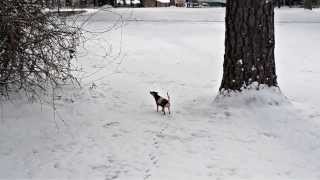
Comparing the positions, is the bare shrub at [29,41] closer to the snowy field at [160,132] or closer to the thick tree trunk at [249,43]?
the snowy field at [160,132]

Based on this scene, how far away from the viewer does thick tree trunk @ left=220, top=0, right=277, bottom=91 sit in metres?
7.82

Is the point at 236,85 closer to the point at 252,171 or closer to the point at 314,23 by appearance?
the point at 252,171

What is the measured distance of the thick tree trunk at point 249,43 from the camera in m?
7.82

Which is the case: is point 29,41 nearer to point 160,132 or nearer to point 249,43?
point 160,132

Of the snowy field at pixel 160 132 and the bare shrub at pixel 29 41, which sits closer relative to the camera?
the snowy field at pixel 160 132

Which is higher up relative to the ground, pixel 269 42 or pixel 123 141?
pixel 269 42

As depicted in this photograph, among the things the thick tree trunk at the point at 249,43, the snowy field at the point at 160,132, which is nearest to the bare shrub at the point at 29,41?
the snowy field at the point at 160,132

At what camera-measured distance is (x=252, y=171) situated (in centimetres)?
579

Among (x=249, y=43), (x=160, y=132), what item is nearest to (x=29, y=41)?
(x=160, y=132)

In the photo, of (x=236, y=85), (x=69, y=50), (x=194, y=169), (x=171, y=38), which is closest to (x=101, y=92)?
(x=69, y=50)

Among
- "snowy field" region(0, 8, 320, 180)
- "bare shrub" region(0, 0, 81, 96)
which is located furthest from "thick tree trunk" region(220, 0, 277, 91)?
"bare shrub" region(0, 0, 81, 96)

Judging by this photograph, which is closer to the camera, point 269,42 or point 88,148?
point 88,148

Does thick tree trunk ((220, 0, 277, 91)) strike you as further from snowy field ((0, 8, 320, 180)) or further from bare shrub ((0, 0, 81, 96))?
bare shrub ((0, 0, 81, 96))

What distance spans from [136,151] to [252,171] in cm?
127
